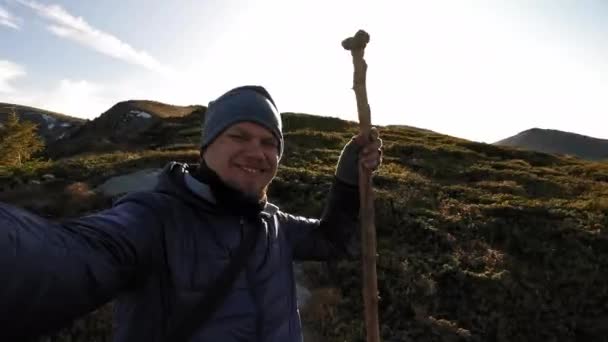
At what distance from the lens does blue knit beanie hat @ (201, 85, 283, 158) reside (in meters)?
3.11

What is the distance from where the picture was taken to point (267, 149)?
3.25 metres

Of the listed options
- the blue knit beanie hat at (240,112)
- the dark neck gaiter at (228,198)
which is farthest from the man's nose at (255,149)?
the dark neck gaiter at (228,198)

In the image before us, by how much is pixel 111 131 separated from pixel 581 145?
129 metres

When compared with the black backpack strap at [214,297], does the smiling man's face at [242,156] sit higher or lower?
higher

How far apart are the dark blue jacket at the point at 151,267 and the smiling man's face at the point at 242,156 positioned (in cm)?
20

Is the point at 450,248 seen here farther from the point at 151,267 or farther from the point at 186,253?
the point at 151,267

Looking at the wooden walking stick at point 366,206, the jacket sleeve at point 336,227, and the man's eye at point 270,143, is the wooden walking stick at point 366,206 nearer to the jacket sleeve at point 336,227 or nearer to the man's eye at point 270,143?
the jacket sleeve at point 336,227

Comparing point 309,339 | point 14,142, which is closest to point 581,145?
point 14,142

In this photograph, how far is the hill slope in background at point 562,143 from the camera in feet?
444

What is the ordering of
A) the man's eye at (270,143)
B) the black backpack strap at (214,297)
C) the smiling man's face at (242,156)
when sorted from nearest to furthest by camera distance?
the black backpack strap at (214,297) → the smiling man's face at (242,156) → the man's eye at (270,143)

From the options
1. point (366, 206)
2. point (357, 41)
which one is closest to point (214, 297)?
point (366, 206)

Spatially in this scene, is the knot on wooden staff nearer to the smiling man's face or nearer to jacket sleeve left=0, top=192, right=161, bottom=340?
the smiling man's face

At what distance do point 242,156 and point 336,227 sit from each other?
4.54ft

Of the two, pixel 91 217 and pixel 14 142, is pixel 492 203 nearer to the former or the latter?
pixel 91 217
